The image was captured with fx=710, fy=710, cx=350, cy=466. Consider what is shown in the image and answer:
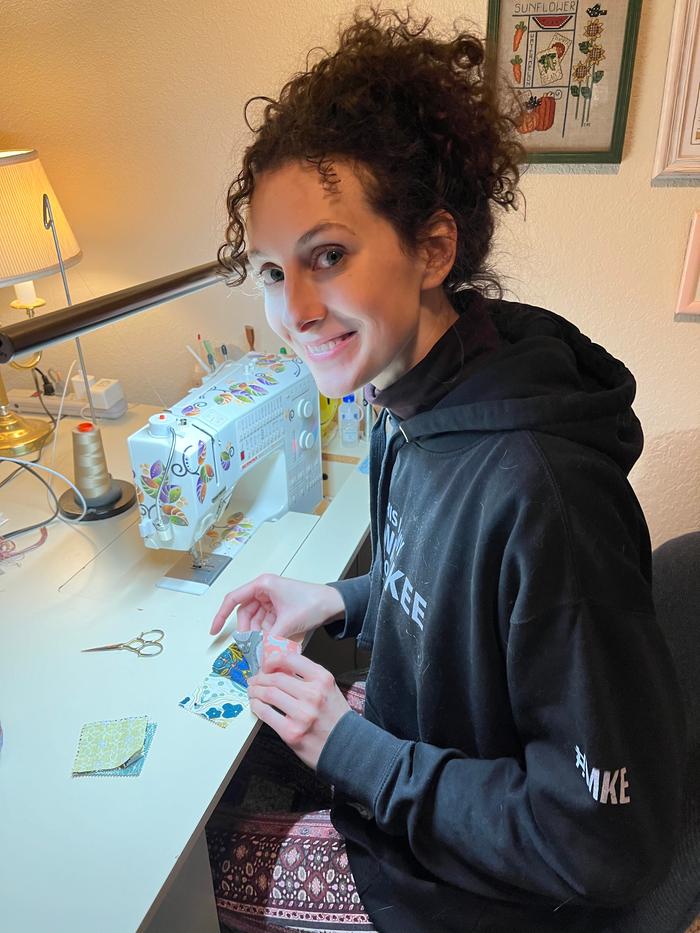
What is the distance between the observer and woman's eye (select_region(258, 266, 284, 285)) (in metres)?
0.79

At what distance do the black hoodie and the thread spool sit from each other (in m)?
0.68

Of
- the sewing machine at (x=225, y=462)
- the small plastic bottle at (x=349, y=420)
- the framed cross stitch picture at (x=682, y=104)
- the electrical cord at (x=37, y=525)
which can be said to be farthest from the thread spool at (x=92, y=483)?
the framed cross stitch picture at (x=682, y=104)

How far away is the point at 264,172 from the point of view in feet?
2.47

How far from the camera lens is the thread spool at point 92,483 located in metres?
1.32

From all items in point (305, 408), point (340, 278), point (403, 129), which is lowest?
point (305, 408)

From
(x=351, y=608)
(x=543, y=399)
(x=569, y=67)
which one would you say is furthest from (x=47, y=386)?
(x=543, y=399)

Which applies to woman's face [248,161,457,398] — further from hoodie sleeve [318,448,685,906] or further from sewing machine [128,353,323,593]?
sewing machine [128,353,323,593]

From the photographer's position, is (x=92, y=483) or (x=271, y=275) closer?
(x=271, y=275)

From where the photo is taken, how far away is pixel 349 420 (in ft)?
5.31

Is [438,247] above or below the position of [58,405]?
above

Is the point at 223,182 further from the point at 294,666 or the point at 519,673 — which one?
the point at 519,673

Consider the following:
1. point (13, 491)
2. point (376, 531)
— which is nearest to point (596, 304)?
point (376, 531)

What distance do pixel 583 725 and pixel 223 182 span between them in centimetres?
141

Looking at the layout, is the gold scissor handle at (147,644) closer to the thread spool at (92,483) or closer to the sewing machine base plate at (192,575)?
the sewing machine base plate at (192,575)
